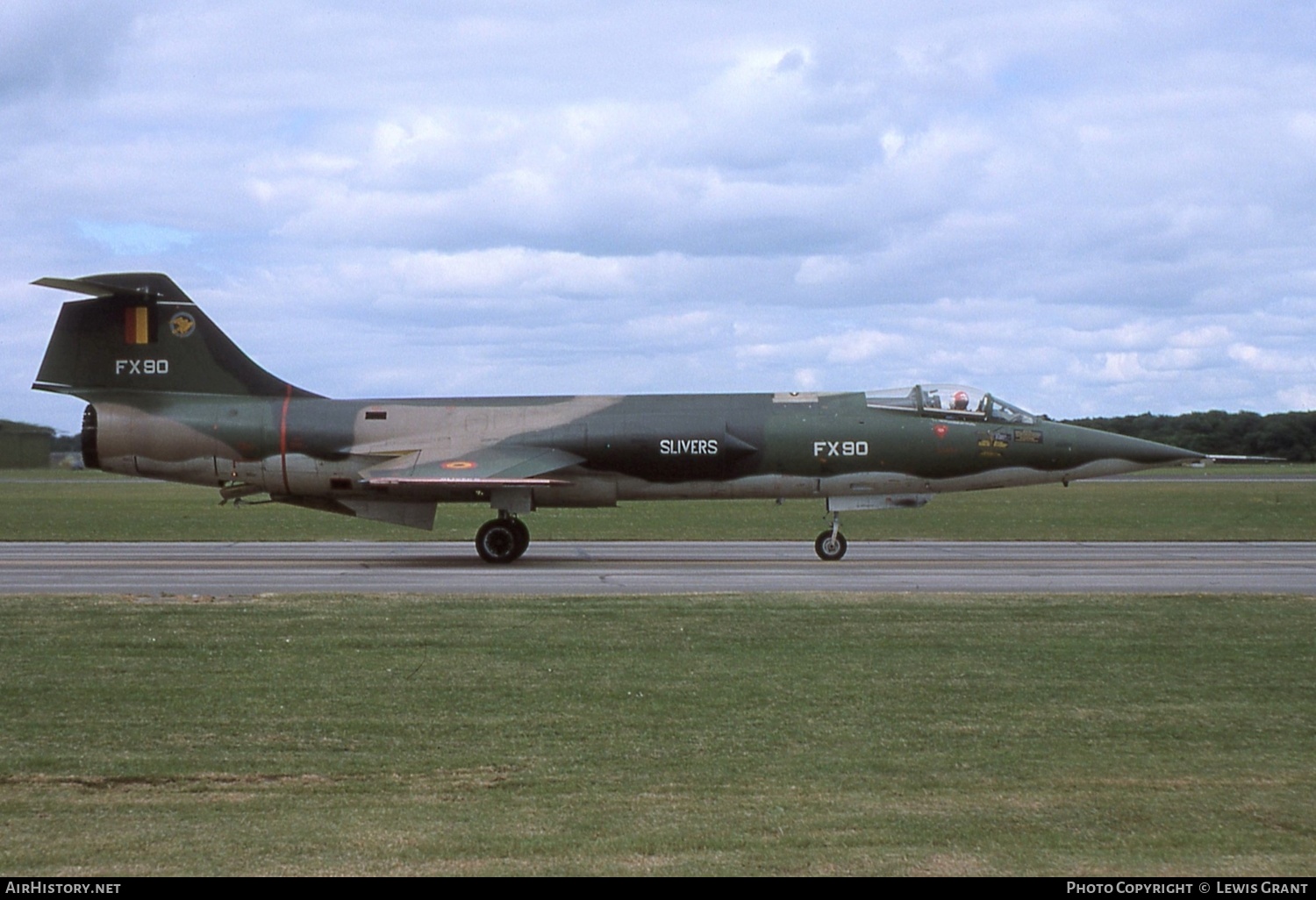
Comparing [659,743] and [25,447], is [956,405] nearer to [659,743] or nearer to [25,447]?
[659,743]

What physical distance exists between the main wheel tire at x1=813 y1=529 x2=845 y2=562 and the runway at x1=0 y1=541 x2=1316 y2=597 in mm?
234

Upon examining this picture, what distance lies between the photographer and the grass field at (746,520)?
104ft

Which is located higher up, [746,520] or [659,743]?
[746,520]

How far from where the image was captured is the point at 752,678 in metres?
10.5

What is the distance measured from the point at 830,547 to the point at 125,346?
13.2 meters

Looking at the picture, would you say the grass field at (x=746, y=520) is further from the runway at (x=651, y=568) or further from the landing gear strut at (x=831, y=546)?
the landing gear strut at (x=831, y=546)

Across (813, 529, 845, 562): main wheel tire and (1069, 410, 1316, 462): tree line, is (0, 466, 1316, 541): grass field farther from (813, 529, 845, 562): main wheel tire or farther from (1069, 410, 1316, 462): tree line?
(1069, 410, 1316, 462): tree line

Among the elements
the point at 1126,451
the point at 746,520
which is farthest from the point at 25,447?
the point at 1126,451

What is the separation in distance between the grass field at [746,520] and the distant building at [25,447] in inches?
830

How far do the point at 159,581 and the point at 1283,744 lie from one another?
49.5 ft

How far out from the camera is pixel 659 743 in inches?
336

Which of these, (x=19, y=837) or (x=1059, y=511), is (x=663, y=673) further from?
(x=1059, y=511)

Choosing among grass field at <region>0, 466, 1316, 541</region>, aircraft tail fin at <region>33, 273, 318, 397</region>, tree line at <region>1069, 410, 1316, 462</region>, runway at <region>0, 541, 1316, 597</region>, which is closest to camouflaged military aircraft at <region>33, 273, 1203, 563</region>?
aircraft tail fin at <region>33, 273, 318, 397</region>
